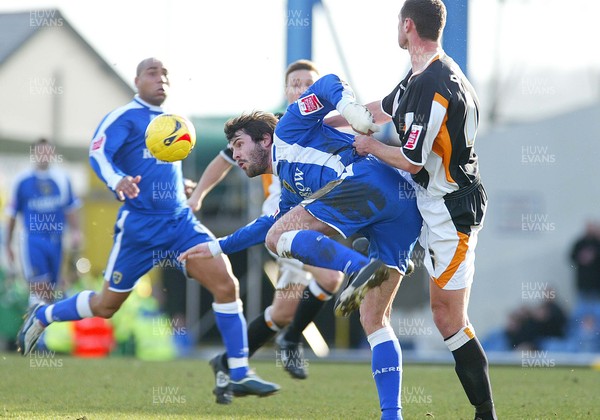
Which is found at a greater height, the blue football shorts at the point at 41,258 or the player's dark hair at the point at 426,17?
the player's dark hair at the point at 426,17

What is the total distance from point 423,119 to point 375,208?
55cm

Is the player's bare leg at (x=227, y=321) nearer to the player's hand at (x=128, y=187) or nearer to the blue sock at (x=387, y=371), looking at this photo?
the player's hand at (x=128, y=187)

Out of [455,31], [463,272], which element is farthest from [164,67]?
[463,272]

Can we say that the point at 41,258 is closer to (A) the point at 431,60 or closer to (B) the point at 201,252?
(B) the point at 201,252

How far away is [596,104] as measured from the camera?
16297mm

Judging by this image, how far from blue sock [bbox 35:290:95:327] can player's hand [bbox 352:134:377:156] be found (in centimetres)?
296

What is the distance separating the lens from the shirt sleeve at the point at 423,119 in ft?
17.8

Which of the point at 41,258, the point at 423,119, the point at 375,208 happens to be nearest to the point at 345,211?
the point at 375,208

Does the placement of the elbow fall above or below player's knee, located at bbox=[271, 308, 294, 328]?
above

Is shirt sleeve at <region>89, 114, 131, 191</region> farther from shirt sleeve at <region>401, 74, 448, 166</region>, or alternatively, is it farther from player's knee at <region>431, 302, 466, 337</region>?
player's knee at <region>431, 302, 466, 337</region>

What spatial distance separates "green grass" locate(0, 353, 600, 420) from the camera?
21.6ft

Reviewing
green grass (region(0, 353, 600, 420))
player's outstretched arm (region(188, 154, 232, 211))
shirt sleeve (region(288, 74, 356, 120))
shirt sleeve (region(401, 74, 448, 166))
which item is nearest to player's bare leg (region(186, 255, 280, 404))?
green grass (region(0, 353, 600, 420))

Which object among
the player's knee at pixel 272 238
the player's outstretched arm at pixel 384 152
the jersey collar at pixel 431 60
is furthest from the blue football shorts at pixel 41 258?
the jersey collar at pixel 431 60

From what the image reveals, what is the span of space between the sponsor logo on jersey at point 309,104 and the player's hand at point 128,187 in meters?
1.73
